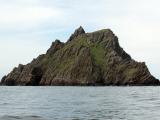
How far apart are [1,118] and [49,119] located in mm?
4806

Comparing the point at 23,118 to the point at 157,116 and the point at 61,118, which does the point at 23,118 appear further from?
the point at 157,116

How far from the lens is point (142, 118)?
137ft

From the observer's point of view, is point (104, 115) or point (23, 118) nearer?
point (23, 118)

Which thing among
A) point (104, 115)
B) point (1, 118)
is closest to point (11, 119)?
point (1, 118)

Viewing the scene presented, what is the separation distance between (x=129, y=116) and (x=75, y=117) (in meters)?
5.60

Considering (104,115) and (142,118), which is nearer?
(142,118)

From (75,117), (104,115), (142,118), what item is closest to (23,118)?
(75,117)

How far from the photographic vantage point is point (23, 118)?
42.5 m

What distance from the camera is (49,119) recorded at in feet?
136

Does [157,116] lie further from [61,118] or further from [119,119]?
[61,118]

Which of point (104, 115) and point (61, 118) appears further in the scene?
point (104, 115)

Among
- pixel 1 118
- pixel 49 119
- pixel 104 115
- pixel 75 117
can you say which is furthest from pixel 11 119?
pixel 104 115

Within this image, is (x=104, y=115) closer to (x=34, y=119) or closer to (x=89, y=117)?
(x=89, y=117)

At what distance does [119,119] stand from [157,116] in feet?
15.6
